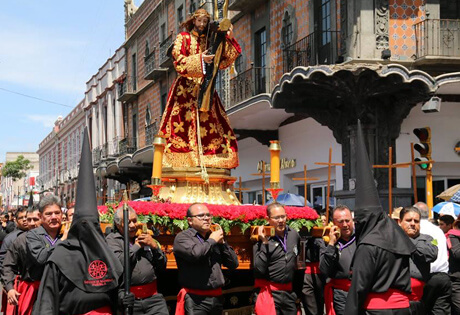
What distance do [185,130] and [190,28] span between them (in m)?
1.26

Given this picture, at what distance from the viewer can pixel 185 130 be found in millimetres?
9250

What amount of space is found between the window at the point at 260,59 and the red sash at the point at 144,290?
13.0 m

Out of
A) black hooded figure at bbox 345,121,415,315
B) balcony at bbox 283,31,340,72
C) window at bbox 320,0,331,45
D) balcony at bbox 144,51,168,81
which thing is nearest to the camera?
black hooded figure at bbox 345,121,415,315

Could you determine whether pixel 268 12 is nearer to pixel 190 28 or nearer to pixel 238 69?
pixel 238 69

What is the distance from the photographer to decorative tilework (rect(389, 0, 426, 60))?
15.4m

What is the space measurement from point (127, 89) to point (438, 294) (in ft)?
93.1

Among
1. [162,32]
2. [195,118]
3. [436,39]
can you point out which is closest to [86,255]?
[195,118]

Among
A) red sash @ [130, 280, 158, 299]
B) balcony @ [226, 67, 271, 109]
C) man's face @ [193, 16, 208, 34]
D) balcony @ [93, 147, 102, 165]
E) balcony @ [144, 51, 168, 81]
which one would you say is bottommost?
red sash @ [130, 280, 158, 299]

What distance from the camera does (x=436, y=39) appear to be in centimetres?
1528

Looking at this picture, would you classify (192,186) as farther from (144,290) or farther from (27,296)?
(27,296)

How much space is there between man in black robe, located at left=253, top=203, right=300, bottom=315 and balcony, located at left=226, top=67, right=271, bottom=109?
11996mm

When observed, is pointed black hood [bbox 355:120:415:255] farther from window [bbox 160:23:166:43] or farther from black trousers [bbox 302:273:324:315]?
window [bbox 160:23:166:43]

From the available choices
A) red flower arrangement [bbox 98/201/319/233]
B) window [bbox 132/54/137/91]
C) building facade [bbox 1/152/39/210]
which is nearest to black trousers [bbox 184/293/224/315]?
red flower arrangement [bbox 98/201/319/233]

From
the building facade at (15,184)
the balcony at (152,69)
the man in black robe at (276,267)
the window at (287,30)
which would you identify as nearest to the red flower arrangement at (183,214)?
the man in black robe at (276,267)
